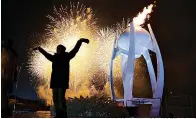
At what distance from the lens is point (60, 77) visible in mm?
2729

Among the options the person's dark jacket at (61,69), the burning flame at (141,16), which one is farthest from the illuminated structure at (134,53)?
the person's dark jacket at (61,69)

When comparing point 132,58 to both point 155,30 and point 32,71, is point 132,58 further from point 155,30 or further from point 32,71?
point 32,71

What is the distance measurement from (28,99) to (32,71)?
841mm

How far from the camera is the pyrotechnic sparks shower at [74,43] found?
7.09m

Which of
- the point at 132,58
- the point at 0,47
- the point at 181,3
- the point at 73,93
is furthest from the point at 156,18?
the point at 0,47

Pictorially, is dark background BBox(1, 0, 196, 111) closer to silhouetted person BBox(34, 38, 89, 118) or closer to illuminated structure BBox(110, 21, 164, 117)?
illuminated structure BBox(110, 21, 164, 117)

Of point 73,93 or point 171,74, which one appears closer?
point 171,74

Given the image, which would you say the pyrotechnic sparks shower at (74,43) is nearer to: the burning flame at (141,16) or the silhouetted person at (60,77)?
the burning flame at (141,16)

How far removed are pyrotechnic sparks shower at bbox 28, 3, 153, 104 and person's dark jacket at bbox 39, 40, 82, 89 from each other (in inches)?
157

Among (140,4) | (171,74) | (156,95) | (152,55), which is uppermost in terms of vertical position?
(140,4)

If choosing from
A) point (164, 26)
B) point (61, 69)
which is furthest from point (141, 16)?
point (61, 69)

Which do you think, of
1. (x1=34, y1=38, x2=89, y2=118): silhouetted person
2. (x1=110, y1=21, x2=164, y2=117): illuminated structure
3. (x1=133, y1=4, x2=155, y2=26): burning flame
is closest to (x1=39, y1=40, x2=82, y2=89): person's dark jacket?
(x1=34, y1=38, x2=89, y2=118): silhouetted person

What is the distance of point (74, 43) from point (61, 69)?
14.8 ft

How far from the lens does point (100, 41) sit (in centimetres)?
744
